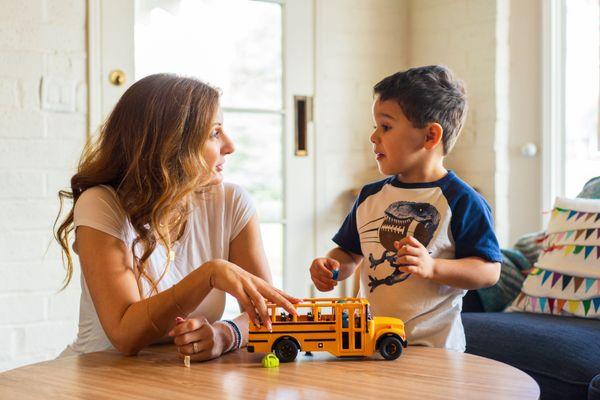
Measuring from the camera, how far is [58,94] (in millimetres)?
2977

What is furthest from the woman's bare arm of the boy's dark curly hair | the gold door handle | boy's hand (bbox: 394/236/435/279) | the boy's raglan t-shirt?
the gold door handle

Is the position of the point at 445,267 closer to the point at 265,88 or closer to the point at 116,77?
the point at 116,77

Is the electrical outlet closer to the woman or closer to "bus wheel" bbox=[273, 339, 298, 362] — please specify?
the woman

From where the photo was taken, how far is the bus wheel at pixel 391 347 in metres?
1.30

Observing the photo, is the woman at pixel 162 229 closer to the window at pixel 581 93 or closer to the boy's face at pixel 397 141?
the boy's face at pixel 397 141

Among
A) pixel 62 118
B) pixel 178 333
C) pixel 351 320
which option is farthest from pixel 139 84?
pixel 62 118

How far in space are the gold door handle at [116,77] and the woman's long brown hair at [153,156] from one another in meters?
1.53

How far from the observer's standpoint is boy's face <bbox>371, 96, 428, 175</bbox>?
172 cm

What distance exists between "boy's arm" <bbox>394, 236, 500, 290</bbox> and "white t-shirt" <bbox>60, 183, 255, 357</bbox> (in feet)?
1.34

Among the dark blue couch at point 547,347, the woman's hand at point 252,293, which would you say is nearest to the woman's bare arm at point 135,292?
the woman's hand at point 252,293

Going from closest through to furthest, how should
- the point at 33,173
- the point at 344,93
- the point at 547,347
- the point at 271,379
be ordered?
the point at 271,379, the point at 547,347, the point at 33,173, the point at 344,93

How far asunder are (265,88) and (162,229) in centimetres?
206

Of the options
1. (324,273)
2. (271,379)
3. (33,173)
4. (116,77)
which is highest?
(116,77)

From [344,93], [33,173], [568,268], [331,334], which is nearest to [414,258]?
[331,334]
